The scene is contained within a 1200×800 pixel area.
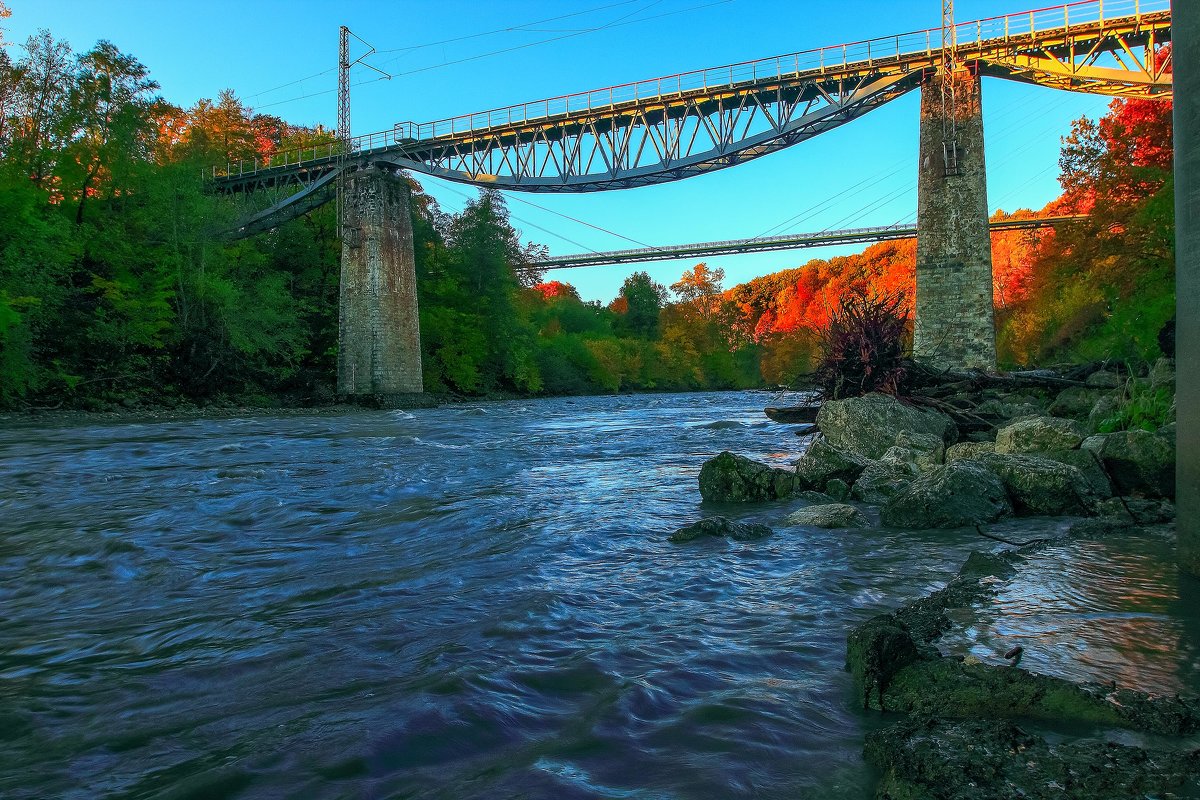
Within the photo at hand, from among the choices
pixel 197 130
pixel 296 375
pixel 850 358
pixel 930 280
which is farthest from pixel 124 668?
pixel 197 130

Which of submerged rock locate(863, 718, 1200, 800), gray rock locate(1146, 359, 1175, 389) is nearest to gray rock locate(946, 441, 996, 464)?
gray rock locate(1146, 359, 1175, 389)

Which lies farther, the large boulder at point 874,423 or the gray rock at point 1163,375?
the large boulder at point 874,423

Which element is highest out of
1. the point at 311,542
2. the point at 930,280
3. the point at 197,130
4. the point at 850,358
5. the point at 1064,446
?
the point at 197,130

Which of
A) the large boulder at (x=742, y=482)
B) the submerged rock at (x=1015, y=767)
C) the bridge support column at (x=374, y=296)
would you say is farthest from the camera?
the bridge support column at (x=374, y=296)

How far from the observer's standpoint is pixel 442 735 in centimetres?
230

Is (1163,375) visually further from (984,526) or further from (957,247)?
(957,247)

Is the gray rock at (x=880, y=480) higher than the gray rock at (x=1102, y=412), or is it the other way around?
the gray rock at (x=1102, y=412)

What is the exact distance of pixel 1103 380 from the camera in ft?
39.1

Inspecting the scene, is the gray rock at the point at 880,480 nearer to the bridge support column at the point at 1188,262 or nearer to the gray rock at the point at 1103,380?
the bridge support column at the point at 1188,262

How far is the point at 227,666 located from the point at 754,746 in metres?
2.18

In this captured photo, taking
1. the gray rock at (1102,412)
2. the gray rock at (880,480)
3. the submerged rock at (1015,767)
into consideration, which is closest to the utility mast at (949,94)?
the gray rock at (1102,412)

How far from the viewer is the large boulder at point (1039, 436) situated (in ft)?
21.5

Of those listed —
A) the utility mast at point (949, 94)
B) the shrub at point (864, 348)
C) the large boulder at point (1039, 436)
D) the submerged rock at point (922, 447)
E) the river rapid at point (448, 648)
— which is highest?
the utility mast at point (949, 94)

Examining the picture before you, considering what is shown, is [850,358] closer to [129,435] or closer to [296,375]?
[129,435]
